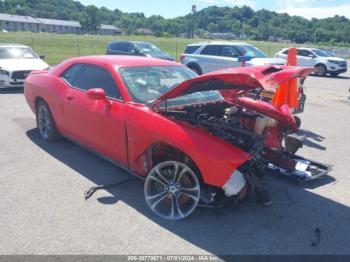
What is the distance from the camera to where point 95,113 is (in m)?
4.52

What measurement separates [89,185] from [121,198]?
56cm

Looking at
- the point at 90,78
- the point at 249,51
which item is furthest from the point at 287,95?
the point at 249,51

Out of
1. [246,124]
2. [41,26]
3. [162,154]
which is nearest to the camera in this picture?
[162,154]

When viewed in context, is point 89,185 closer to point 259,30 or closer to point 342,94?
point 342,94

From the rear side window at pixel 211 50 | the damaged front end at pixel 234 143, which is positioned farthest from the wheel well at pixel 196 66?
the damaged front end at pixel 234 143

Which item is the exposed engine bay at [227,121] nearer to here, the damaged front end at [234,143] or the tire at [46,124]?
the damaged front end at [234,143]

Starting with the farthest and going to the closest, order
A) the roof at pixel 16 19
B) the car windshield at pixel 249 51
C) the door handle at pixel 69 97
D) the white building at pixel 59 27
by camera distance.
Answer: the white building at pixel 59 27 < the roof at pixel 16 19 < the car windshield at pixel 249 51 < the door handle at pixel 69 97

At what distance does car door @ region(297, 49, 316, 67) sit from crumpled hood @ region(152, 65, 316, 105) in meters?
18.3

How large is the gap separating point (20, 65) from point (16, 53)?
1.19 metres

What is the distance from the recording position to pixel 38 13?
141250 millimetres

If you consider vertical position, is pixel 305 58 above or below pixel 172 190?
above

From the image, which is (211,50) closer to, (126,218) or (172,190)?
(172,190)

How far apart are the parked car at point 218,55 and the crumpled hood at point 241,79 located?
381 inches

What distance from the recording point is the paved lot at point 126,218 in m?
3.26
